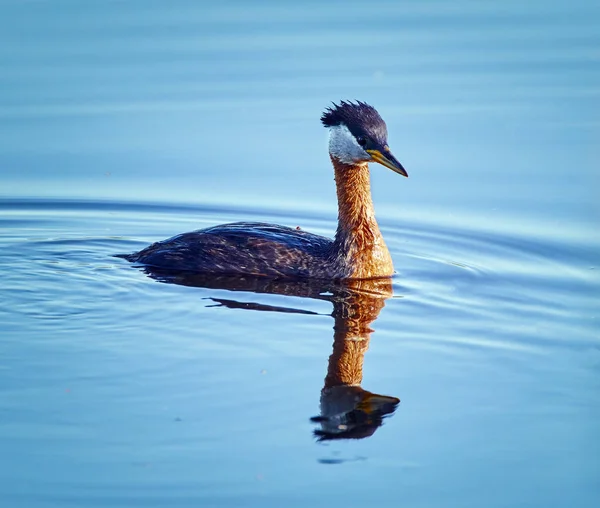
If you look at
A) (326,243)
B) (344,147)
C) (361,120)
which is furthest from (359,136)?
(326,243)

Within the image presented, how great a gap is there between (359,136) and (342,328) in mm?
2682

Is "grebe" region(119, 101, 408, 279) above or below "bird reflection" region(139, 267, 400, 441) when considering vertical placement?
above

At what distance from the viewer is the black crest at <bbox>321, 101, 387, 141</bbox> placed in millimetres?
12328

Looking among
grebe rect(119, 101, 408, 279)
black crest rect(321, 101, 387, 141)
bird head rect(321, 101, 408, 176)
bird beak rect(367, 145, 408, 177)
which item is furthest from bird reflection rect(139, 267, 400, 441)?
black crest rect(321, 101, 387, 141)

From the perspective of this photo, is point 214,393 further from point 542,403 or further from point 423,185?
point 423,185

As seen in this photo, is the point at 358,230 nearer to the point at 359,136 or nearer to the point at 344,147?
the point at 344,147

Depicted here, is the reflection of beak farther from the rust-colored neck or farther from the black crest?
the black crest

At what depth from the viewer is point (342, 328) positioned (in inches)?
416

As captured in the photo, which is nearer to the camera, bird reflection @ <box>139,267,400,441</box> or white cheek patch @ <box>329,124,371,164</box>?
bird reflection @ <box>139,267,400,441</box>

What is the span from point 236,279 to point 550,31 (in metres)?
11.3

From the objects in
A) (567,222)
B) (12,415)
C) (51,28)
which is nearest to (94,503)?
(12,415)

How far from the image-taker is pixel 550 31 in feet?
69.8

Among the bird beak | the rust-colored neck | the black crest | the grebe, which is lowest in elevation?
the rust-colored neck

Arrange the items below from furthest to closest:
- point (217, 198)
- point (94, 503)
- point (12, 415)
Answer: point (217, 198), point (12, 415), point (94, 503)
